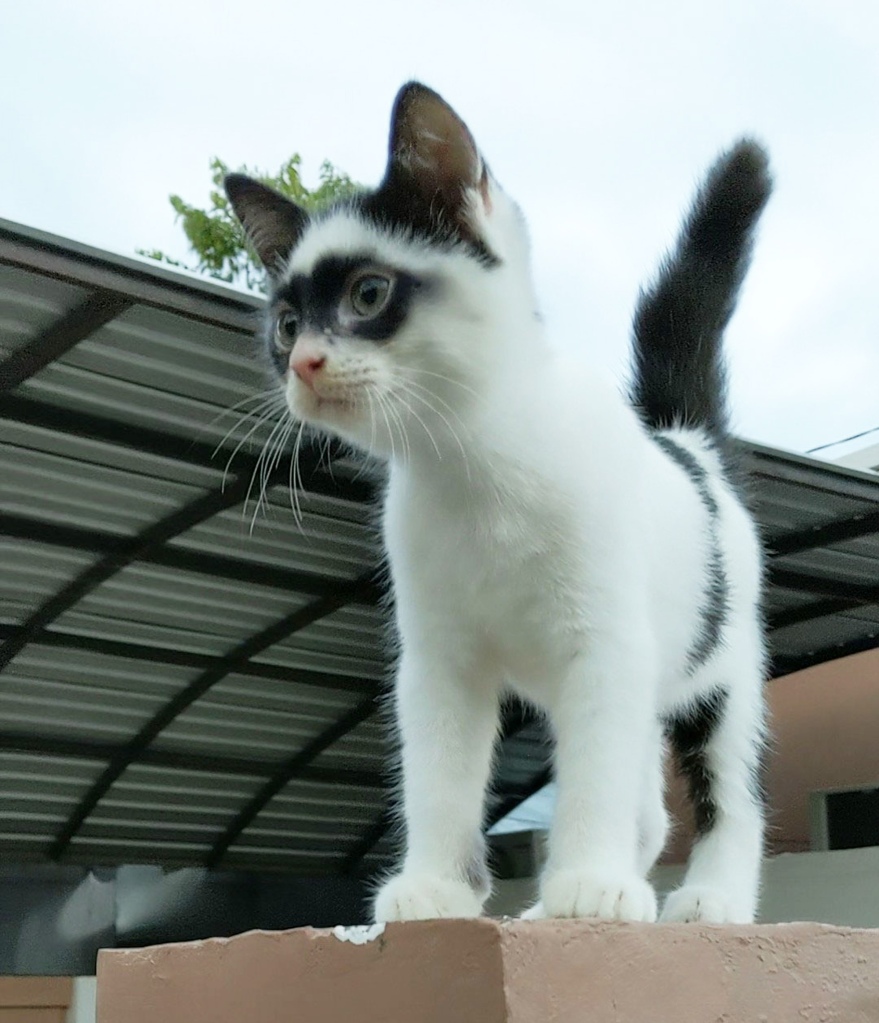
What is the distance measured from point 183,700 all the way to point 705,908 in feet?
27.8

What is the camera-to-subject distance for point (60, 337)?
6266 mm

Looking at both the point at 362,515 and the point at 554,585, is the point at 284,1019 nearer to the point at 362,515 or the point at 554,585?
the point at 554,585

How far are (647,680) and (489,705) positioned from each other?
332mm

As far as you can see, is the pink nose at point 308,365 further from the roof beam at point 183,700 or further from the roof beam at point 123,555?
the roof beam at point 183,700

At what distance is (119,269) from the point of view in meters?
5.46

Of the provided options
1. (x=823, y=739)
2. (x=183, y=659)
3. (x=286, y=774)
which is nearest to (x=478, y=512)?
(x=183, y=659)

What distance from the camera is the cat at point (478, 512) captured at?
2.20m

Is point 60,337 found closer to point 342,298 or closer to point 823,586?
point 342,298

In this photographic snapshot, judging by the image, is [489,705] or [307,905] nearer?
[489,705]

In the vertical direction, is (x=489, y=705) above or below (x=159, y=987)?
above

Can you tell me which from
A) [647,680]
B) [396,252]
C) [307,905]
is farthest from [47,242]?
[307,905]

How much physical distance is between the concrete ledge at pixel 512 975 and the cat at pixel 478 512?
114 mm

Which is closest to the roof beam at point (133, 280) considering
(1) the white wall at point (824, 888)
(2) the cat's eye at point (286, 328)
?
(2) the cat's eye at point (286, 328)

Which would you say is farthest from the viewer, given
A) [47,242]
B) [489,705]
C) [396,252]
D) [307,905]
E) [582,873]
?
[307,905]
